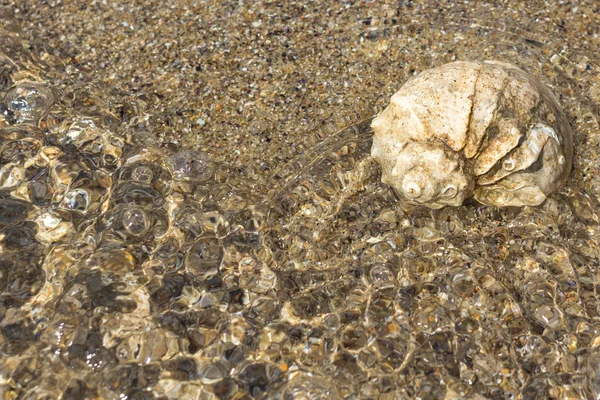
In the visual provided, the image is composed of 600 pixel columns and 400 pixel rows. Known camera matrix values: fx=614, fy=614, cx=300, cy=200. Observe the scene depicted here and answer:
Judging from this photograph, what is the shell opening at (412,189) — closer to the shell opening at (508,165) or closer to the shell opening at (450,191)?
the shell opening at (450,191)

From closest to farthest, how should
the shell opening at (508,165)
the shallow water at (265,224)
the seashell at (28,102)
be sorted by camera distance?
the shallow water at (265,224), the shell opening at (508,165), the seashell at (28,102)

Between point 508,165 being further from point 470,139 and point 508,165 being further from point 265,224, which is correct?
point 265,224

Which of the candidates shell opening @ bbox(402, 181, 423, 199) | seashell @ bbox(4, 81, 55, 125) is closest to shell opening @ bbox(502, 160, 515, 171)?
shell opening @ bbox(402, 181, 423, 199)

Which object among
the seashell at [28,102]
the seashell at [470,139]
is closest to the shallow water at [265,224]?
the seashell at [28,102]

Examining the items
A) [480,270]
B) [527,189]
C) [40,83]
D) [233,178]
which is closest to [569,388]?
[480,270]

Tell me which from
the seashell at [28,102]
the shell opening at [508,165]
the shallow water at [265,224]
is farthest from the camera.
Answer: the seashell at [28,102]
